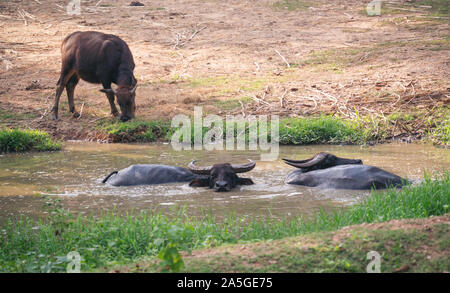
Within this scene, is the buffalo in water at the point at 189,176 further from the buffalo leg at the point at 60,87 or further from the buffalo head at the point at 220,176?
the buffalo leg at the point at 60,87

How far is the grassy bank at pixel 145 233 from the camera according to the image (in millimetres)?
4379

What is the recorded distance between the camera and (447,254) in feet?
12.2

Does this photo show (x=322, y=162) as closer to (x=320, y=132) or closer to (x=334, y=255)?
(x=320, y=132)

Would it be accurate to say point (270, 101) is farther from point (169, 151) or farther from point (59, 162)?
point (59, 162)

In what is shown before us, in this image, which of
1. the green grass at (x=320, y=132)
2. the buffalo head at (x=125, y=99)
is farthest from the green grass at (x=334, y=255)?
the buffalo head at (x=125, y=99)

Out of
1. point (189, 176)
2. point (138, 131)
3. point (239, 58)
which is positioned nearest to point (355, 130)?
point (189, 176)

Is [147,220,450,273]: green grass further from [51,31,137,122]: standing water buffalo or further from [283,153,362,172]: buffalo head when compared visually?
[51,31,137,122]: standing water buffalo

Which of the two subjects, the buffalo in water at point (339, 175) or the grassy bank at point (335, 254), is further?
the buffalo in water at point (339, 175)

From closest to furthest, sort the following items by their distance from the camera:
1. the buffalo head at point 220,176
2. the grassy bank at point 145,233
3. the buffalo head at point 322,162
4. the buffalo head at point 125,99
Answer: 1. the grassy bank at point 145,233
2. the buffalo head at point 220,176
3. the buffalo head at point 322,162
4. the buffalo head at point 125,99

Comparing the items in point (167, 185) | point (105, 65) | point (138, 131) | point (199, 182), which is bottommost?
point (138, 131)

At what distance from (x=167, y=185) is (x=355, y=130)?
4.54m

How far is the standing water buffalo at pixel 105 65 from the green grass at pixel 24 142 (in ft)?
6.20

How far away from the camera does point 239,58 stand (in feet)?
52.9
